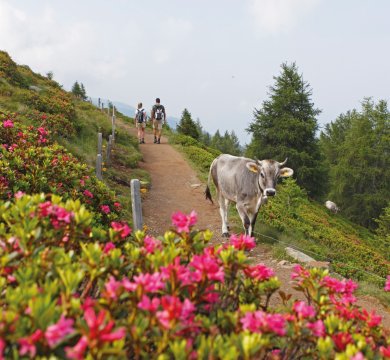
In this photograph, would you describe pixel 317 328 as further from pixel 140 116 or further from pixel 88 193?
pixel 140 116

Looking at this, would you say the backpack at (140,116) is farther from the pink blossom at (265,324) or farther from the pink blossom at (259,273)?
the pink blossom at (265,324)

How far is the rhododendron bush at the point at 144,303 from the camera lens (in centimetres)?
187

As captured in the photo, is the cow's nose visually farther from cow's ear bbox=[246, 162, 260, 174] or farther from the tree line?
the tree line

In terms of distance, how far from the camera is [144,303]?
207cm

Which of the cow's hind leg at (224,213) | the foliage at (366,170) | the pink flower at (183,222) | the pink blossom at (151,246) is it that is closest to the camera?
the pink blossom at (151,246)

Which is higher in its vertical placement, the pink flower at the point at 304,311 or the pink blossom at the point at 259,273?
the pink blossom at the point at 259,273

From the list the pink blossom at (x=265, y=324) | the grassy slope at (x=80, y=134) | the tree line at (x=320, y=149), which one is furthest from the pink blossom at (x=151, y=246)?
the tree line at (x=320, y=149)

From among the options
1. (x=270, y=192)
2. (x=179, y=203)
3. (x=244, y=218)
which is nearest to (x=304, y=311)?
(x=270, y=192)

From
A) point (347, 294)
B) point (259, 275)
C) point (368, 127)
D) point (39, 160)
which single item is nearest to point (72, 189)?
point (39, 160)

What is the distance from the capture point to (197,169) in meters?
20.1

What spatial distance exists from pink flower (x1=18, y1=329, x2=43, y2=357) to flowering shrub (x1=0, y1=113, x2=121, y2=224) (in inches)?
171

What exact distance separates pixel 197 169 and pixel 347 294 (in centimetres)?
1711

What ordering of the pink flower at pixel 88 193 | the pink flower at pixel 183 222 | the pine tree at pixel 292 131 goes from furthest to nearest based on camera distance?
1. the pine tree at pixel 292 131
2. the pink flower at pixel 88 193
3. the pink flower at pixel 183 222

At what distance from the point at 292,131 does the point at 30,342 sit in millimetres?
32854
